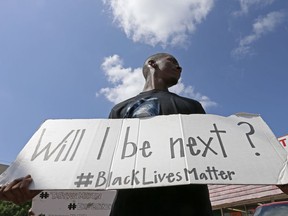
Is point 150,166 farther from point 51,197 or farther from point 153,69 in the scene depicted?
point 51,197

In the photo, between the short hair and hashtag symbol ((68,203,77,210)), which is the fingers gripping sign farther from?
hashtag symbol ((68,203,77,210))

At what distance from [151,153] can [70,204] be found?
3.08m

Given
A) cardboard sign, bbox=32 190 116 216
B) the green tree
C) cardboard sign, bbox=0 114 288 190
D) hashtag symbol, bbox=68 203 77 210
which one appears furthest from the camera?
the green tree

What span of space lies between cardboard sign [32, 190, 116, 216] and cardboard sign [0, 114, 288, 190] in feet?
7.05

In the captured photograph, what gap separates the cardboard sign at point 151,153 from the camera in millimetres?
1285

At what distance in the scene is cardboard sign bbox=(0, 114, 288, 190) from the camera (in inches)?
50.6

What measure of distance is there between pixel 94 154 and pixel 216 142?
2.04 ft

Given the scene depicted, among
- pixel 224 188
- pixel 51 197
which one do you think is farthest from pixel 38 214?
pixel 224 188

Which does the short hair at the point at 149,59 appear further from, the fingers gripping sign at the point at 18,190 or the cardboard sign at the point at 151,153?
the fingers gripping sign at the point at 18,190

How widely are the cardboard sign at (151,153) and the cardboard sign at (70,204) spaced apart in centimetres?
215

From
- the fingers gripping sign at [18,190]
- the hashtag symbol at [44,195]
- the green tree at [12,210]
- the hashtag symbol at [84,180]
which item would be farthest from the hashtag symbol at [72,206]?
the green tree at [12,210]

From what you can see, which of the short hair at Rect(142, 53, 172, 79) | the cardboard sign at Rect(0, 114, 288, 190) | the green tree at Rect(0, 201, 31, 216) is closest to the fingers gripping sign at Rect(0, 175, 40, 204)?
the cardboard sign at Rect(0, 114, 288, 190)

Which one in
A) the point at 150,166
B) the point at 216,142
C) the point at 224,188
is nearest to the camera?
the point at 150,166

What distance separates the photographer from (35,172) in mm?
1397
